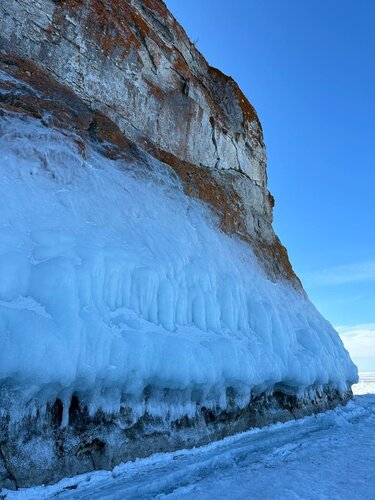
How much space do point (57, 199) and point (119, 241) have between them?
108cm

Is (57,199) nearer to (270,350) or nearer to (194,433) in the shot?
(194,433)

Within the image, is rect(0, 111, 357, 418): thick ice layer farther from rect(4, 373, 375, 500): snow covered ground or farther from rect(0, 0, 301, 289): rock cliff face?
rect(0, 0, 301, 289): rock cliff face

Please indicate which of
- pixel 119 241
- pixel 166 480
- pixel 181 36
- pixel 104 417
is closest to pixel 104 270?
pixel 119 241

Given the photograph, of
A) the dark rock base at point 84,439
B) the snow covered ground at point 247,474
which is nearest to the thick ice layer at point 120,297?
the dark rock base at point 84,439

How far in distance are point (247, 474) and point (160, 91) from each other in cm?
888

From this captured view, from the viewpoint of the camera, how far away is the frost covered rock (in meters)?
3.99

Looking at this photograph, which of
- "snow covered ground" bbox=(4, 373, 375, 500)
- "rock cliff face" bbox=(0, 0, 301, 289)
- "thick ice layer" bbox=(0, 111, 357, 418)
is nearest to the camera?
"snow covered ground" bbox=(4, 373, 375, 500)

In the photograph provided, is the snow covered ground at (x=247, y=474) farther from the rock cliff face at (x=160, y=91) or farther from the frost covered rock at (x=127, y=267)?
the rock cliff face at (x=160, y=91)

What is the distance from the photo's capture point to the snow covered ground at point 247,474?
3.60m

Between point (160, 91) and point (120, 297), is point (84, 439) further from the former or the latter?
point (160, 91)

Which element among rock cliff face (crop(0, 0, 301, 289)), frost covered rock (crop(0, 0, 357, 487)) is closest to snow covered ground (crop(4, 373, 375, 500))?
frost covered rock (crop(0, 0, 357, 487))

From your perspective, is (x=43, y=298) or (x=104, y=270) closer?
(x=43, y=298)

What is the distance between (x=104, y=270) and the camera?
497cm

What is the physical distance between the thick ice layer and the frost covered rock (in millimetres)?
24
